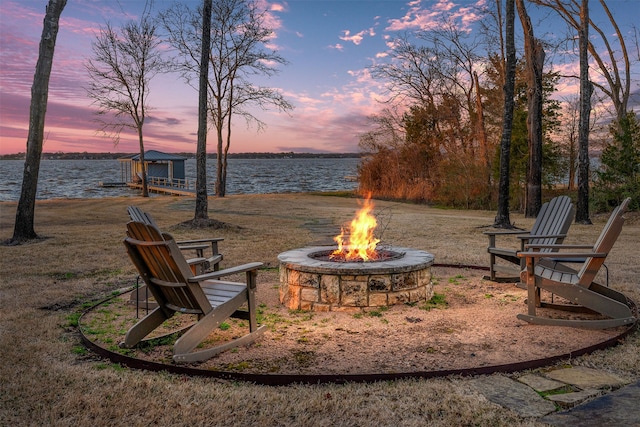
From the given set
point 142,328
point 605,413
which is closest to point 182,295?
point 142,328

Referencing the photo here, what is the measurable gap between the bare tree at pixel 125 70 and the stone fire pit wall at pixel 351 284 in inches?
859

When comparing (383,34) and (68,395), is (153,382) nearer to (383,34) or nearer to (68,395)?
(68,395)

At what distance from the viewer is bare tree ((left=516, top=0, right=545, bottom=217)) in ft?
47.2

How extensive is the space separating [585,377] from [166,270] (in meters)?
2.95

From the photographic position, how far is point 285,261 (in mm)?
5473

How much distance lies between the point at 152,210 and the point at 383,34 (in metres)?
12.8

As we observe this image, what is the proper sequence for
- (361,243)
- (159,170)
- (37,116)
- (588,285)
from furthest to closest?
(159,170) < (37,116) < (361,243) < (588,285)

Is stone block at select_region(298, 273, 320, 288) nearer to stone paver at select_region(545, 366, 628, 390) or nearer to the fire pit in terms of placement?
the fire pit

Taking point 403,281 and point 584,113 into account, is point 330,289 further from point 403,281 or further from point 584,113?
point 584,113

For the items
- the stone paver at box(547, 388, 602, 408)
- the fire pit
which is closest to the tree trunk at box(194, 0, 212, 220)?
the fire pit

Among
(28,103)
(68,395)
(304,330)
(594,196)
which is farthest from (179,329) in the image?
(594,196)

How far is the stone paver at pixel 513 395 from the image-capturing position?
115 inches

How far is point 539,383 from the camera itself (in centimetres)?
331

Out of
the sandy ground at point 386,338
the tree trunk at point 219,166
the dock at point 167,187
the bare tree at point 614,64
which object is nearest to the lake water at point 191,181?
the dock at point 167,187
